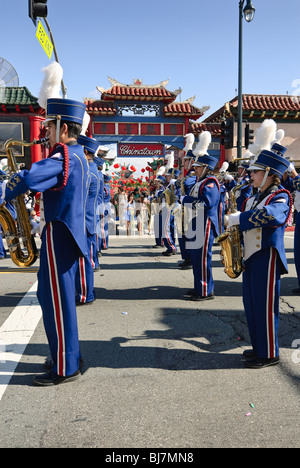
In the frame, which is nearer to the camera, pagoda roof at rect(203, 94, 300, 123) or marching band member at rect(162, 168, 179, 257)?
marching band member at rect(162, 168, 179, 257)

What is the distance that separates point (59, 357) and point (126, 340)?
3.65 feet

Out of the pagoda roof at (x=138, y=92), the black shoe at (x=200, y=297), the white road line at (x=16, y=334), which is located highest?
the pagoda roof at (x=138, y=92)

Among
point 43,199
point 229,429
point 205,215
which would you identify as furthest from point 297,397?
point 205,215

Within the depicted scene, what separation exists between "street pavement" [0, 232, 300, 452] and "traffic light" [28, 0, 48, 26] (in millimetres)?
5490

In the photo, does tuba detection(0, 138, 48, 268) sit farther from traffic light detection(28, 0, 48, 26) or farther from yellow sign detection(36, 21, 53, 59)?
traffic light detection(28, 0, 48, 26)

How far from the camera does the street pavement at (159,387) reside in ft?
8.29

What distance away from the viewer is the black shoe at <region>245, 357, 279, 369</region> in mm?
3506

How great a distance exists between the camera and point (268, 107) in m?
22.2

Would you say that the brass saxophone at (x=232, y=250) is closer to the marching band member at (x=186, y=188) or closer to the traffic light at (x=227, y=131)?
the marching band member at (x=186, y=188)

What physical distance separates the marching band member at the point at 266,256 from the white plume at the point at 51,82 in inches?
69.6

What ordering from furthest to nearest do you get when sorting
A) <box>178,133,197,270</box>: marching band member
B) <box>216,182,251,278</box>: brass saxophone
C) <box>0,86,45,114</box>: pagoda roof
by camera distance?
<box>0,86,45,114</box>: pagoda roof
<box>178,133,197,270</box>: marching band member
<box>216,182,251,278</box>: brass saxophone

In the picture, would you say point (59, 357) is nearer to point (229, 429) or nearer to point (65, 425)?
point (65, 425)

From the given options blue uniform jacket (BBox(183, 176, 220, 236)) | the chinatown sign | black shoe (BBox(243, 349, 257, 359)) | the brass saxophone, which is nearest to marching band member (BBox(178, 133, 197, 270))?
blue uniform jacket (BBox(183, 176, 220, 236))

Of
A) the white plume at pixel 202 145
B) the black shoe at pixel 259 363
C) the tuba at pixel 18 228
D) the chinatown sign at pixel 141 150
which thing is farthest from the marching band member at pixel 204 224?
the chinatown sign at pixel 141 150
